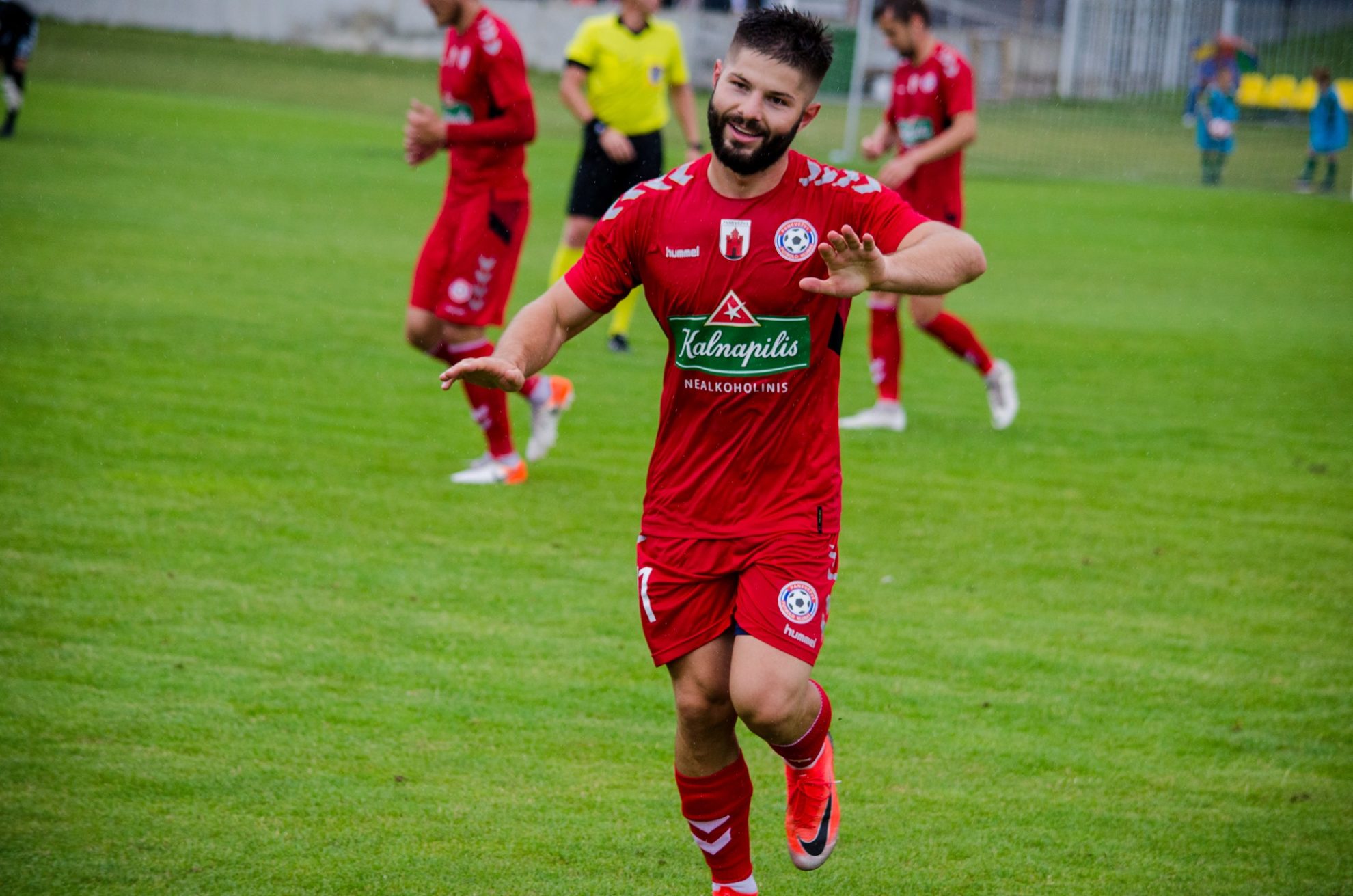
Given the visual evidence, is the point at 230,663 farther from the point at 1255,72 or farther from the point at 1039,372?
the point at 1255,72

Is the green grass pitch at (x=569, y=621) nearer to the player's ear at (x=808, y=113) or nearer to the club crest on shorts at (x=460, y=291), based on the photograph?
the club crest on shorts at (x=460, y=291)

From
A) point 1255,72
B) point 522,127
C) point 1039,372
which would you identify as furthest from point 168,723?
point 1255,72

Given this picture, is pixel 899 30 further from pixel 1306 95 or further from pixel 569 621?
pixel 1306 95

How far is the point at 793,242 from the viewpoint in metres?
3.79

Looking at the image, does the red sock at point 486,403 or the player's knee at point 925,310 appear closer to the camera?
the red sock at point 486,403

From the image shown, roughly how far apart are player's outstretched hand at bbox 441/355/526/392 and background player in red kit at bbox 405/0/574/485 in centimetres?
410

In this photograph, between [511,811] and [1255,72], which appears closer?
[511,811]

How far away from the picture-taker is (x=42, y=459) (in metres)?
7.75

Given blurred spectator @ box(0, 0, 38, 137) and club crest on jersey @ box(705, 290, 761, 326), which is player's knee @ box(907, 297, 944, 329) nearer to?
club crest on jersey @ box(705, 290, 761, 326)

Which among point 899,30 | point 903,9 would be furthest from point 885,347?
point 903,9

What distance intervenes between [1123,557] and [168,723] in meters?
4.68

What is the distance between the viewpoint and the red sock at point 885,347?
31.7 feet

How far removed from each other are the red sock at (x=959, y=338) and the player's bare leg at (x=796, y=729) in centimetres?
596

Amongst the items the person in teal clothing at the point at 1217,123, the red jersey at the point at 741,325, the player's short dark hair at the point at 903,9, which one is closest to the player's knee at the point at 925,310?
the player's short dark hair at the point at 903,9
